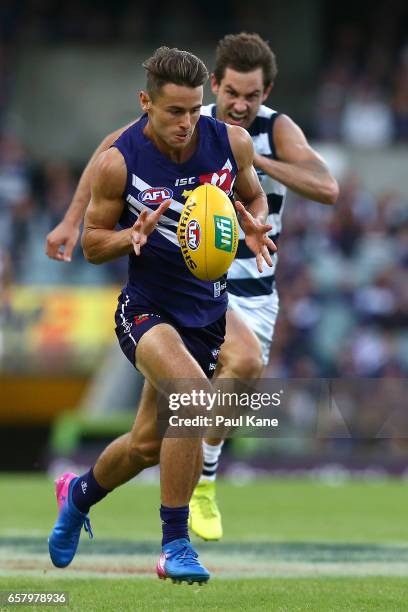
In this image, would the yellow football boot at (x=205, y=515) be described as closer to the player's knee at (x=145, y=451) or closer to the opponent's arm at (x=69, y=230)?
the player's knee at (x=145, y=451)

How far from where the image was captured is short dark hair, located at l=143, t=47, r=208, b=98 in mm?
6309

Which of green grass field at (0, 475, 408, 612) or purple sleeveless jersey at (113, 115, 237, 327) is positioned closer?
green grass field at (0, 475, 408, 612)

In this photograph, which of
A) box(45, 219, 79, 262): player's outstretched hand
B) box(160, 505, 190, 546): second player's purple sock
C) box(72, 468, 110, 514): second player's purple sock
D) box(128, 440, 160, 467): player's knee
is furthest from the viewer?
box(45, 219, 79, 262): player's outstretched hand

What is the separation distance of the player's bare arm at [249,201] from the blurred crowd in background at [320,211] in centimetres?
1154

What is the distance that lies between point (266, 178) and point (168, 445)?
9.16 feet

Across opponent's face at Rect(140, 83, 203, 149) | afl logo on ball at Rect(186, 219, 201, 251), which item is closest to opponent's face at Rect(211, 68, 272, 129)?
opponent's face at Rect(140, 83, 203, 149)

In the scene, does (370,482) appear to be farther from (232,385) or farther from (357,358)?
(232,385)

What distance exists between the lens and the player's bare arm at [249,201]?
6.46m

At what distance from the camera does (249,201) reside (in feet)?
22.8

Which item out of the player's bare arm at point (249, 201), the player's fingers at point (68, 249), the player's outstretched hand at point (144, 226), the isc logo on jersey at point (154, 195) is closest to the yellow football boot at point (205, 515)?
the player's fingers at point (68, 249)

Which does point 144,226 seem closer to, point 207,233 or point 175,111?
point 207,233

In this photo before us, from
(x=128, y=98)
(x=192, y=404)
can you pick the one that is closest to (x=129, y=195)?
(x=192, y=404)

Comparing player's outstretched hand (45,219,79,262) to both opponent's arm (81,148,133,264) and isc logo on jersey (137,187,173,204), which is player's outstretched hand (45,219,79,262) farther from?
isc logo on jersey (137,187,173,204)

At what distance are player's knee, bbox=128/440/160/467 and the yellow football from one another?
2.96ft
